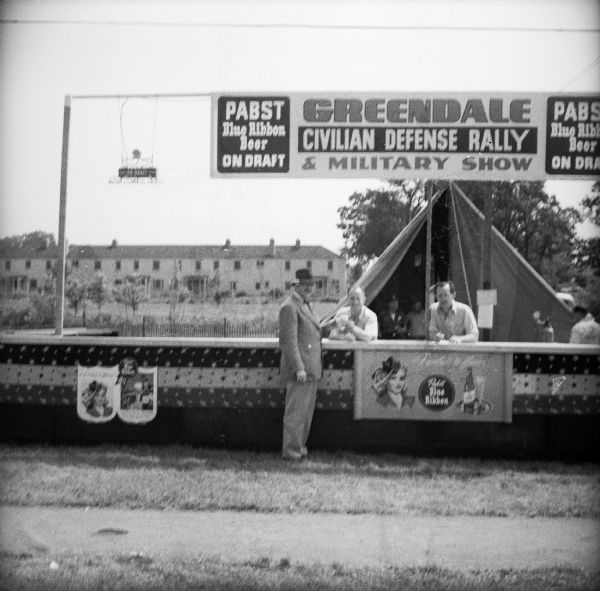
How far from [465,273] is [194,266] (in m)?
3.74

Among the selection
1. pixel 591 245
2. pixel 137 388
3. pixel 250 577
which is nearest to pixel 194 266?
pixel 137 388

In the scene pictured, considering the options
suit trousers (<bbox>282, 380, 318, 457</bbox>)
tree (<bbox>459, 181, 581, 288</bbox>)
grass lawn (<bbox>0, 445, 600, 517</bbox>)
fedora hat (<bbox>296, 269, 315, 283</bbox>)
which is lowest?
grass lawn (<bbox>0, 445, 600, 517</bbox>)

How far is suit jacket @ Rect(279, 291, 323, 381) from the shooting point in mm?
7348

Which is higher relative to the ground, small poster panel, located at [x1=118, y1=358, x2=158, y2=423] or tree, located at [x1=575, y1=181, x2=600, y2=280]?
tree, located at [x1=575, y1=181, x2=600, y2=280]

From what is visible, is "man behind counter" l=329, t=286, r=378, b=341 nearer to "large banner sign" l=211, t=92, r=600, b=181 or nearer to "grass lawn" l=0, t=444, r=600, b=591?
"grass lawn" l=0, t=444, r=600, b=591

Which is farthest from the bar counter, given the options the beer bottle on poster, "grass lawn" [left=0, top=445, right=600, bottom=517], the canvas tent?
the canvas tent

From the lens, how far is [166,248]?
803cm

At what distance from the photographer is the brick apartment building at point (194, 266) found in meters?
7.93

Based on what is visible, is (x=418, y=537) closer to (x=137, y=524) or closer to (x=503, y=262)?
(x=137, y=524)

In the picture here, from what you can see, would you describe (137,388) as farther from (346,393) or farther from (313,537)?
(313,537)

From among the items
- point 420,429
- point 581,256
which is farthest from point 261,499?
point 581,256

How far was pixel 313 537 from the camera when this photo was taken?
211 inches

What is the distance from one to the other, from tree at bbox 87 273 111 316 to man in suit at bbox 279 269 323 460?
6.28ft

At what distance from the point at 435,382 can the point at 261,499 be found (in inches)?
89.4
